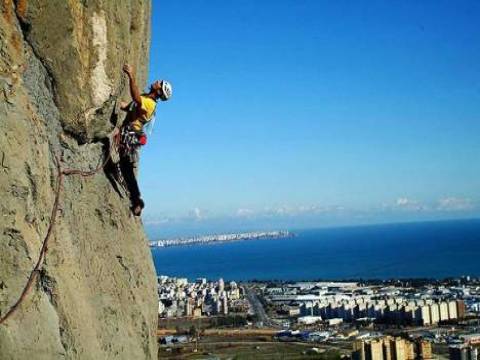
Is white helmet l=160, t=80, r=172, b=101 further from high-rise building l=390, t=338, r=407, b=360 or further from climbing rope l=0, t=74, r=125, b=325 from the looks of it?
high-rise building l=390, t=338, r=407, b=360

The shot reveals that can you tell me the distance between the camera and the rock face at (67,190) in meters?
3.44

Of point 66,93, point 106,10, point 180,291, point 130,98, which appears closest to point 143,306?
point 130,98

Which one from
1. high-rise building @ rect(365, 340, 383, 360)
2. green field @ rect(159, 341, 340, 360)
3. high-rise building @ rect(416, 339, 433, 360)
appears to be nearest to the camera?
high-rise building @ rect(365, 340, 383, 360)

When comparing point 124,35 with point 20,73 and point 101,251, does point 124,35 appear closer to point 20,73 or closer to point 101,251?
point 20,73

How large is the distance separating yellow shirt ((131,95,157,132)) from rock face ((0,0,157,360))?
32 cm

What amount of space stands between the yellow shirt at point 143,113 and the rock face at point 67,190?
0.32 metres

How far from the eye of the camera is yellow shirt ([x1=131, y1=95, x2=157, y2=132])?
5383 millimetres

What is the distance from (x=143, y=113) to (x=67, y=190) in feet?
4.11

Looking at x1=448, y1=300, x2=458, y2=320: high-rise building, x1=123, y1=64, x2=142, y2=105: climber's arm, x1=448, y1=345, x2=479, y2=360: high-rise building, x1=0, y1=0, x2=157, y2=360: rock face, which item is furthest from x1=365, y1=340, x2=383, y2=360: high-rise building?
x1=123, y1=64, x2=142, y2=105: climber's arm

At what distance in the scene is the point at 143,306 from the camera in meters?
5.54

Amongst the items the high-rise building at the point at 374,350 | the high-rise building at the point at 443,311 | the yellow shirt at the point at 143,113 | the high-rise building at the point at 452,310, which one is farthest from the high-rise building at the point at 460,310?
the yellow shirt at the point at 143,113

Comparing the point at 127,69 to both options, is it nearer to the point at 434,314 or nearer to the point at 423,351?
the point at 423,351

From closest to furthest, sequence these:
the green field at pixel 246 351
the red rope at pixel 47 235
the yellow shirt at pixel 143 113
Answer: the red rope at pixel 47 235, the yellow shirt at pixel 143 113, the green field at pixel 246 351

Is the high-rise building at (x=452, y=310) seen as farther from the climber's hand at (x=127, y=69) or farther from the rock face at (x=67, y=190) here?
the climber's hand at (x=127, y=69)
